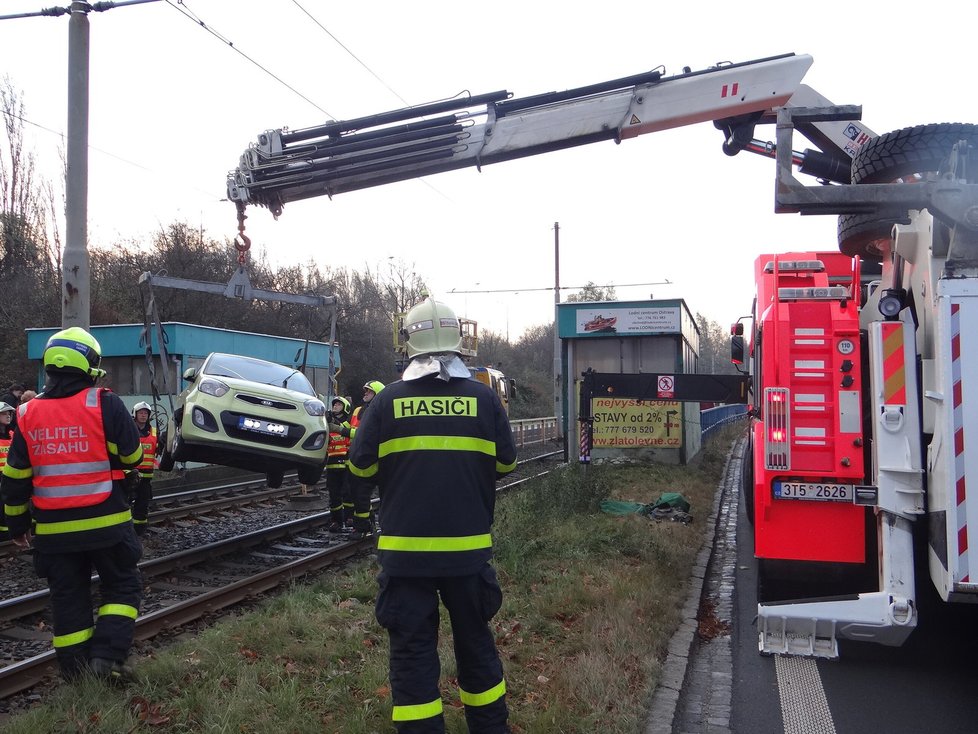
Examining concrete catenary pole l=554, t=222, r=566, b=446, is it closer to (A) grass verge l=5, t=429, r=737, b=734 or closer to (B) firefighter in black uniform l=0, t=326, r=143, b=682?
(A) grass verge l=5, t=429, r=737, b=734

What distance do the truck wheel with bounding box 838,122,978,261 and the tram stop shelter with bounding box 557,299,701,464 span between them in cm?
1237

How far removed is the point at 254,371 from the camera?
998 centimetres

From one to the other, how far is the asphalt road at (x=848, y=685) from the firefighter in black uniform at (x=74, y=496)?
3.29m

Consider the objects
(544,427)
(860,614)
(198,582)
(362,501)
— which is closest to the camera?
(860,614)

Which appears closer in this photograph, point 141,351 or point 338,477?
point 338,477

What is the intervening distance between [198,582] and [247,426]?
1759mm

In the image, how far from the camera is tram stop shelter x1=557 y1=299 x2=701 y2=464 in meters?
18.6

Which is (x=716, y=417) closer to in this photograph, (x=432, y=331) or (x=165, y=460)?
(x=165, y=460)

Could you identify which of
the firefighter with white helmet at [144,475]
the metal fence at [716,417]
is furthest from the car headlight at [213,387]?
the metal fence at [716,417]

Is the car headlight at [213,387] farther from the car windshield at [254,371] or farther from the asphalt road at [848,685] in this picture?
the asphalt road at [848,685]

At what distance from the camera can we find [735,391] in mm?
9555

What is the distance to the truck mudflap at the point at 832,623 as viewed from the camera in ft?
14.4

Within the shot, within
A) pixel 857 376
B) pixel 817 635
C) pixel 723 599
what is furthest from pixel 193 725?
pixel 723 599

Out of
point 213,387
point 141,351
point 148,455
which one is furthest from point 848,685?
point 141,351
